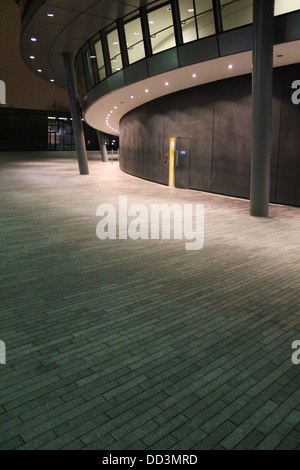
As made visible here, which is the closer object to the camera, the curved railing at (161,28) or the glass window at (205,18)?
the curved railing at (161,28)

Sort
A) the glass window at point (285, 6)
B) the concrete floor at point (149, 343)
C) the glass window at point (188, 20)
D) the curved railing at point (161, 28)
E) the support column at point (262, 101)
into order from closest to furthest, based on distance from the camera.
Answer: the concrete floor at point (149, 343) < the support column at point (262, 101) < the glass window at point (285, 6) < the curved railing at point (161, 28) < the glass window at point (188, 20)

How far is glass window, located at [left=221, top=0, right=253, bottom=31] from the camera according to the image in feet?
40.7

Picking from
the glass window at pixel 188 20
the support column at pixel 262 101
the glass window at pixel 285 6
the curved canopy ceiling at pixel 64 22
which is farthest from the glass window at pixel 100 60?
the support column at pixel 262 101

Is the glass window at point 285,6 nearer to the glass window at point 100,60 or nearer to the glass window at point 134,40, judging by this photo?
the glass window at point 134,40

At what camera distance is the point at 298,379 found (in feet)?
12.3

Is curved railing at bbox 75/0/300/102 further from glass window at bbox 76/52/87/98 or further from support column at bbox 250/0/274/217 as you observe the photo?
glass window at bbox 76/52/87/98

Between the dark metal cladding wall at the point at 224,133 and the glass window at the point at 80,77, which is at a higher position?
the glass window at the point at 80,77

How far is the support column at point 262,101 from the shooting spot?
1026 cm

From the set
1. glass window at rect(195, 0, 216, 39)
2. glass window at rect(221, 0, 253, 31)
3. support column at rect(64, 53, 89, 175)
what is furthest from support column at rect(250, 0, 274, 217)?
support column at rect(64, 53, 89, 175)

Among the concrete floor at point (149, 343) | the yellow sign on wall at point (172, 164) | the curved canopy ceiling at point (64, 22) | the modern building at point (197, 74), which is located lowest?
the concrete floor at point (149, 343)

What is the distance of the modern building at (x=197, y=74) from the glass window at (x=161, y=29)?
4 centimetres
